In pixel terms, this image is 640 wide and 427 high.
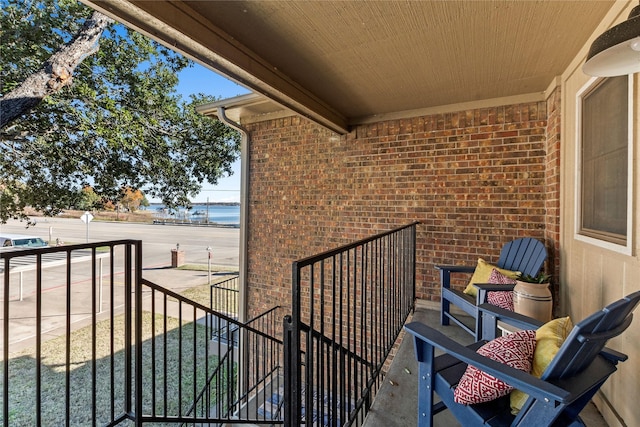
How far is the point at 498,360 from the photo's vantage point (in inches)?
44.8

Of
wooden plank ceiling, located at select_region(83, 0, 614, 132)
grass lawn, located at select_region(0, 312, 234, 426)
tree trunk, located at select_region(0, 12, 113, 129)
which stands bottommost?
grass lawn, located at select_region(0, 312, 234, 426)

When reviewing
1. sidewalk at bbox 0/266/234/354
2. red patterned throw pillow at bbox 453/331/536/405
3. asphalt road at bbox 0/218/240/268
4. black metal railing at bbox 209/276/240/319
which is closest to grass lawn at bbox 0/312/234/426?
sidewalk at bbox 0/266/234/354

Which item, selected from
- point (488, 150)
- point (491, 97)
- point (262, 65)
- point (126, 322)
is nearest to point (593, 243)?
point (488, 150)

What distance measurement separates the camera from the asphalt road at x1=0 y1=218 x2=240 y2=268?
1545 cm

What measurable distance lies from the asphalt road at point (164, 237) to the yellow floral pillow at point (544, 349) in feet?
41.2

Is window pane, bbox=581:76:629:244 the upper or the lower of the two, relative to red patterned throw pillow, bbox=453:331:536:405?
upper

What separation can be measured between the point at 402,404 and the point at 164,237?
75.1 ft

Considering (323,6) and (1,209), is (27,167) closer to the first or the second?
(1,209)

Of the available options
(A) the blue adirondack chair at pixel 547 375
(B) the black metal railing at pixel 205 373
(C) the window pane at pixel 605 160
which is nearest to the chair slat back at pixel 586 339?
(A) the blue adirondack chair at pixel 547 375

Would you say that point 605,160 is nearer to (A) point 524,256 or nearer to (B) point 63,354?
(A) point 524,256

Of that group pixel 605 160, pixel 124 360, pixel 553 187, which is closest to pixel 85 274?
pixel 124 360

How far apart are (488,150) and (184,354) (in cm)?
750

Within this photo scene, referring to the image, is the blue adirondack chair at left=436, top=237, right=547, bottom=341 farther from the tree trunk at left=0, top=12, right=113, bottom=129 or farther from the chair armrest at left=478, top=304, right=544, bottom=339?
the tree trunk at left=0, top=12, right=113, bottom=129

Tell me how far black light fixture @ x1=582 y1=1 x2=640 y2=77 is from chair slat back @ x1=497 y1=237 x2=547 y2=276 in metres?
1.64
